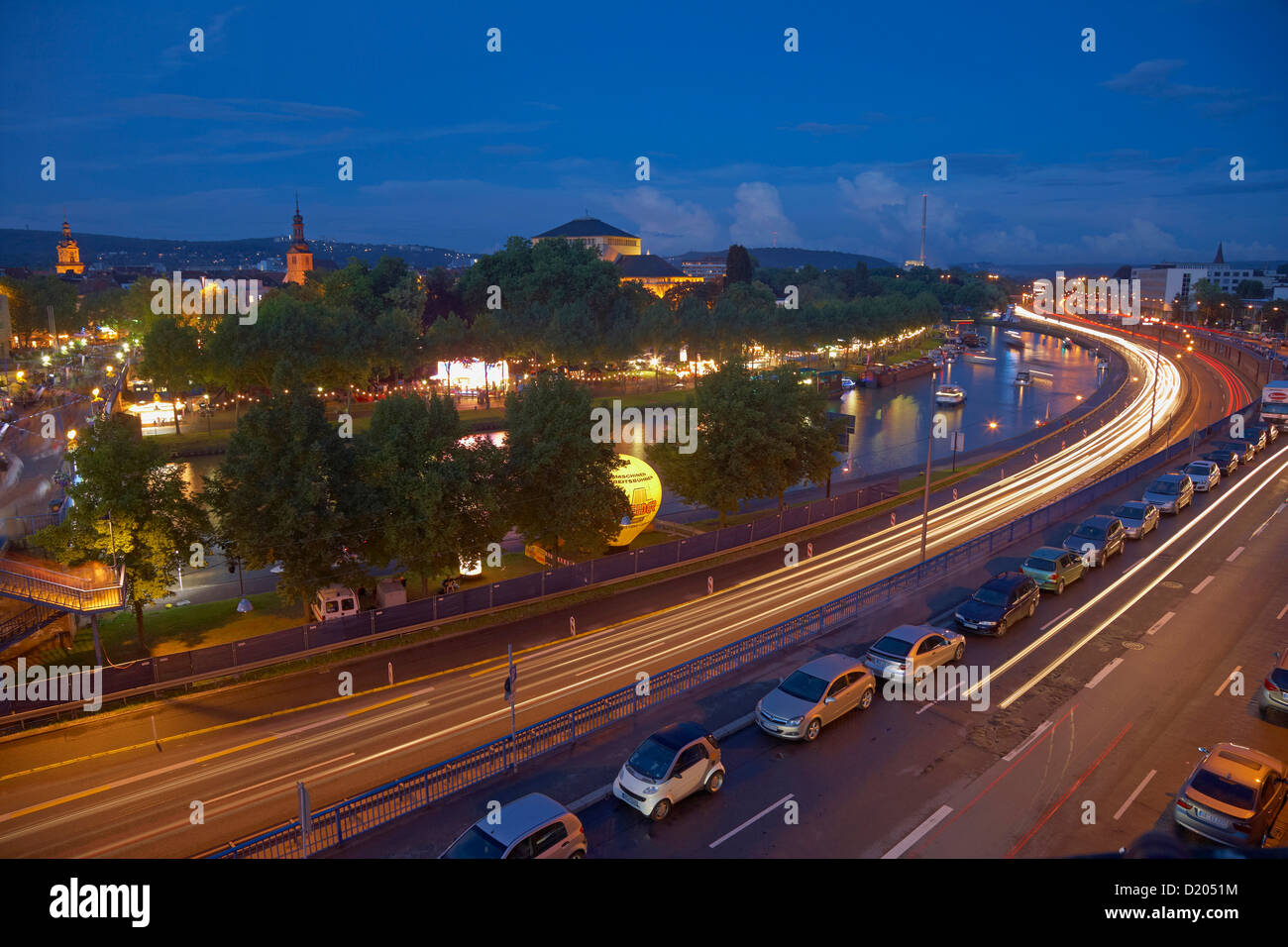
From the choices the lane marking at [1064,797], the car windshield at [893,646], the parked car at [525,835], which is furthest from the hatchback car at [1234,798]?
the parked car at [525,835]

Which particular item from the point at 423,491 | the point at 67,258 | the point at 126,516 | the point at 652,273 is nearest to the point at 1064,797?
the point at 423,491

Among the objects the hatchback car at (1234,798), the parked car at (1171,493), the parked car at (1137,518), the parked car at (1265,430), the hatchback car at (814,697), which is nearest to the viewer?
the hatchback car at (1234,798)

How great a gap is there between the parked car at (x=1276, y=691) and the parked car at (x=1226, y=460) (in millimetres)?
30631

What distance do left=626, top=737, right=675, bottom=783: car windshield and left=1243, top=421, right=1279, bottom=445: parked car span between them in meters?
52.9

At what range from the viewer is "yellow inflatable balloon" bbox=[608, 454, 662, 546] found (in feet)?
106

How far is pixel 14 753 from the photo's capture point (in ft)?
58.3

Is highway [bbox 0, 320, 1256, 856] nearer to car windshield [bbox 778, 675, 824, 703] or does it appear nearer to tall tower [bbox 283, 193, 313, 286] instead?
car windshield [bbox 778, 675, 824, 703]

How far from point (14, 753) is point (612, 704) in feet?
44.5

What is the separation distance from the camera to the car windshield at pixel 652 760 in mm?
13633

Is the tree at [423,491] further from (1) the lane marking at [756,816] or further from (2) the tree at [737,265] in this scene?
(2) the tree at [737,265]

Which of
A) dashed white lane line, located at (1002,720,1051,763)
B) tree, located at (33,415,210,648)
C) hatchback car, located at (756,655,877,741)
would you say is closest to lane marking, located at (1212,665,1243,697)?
dashed white lane line, located at (1002,720,1051,763)

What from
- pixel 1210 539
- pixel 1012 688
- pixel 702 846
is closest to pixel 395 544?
pixel 702 846

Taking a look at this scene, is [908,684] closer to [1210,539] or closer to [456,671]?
[456,671]

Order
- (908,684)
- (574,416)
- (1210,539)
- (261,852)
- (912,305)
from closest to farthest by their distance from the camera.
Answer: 1. (261,852)
2. (908,684)
3. (574,416)
4. (1210,539)
5. (912,305)
